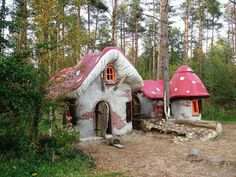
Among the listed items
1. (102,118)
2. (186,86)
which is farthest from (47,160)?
(186,86)

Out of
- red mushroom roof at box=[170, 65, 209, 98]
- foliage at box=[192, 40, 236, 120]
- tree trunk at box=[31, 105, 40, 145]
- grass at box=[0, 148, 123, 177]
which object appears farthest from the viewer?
foliage at box=[192, 40, 236, 120]

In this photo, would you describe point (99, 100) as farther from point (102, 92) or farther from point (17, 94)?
point (17, 94)

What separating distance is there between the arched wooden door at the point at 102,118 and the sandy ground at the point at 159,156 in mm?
1001

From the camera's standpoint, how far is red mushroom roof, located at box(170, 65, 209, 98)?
19.1m

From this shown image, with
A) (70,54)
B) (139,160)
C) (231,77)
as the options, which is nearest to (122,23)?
(231,77)

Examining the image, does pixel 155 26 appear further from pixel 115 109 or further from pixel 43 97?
pixel 43 97

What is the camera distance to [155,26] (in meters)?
37.3

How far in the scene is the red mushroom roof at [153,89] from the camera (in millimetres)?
18969

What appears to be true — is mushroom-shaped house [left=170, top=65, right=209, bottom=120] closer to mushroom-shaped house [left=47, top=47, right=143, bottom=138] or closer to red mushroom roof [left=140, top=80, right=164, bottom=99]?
red mushroom roof [left=140, top=80, right=164, bottom=99]

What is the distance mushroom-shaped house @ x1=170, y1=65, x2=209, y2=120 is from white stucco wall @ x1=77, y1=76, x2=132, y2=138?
13.2 feet

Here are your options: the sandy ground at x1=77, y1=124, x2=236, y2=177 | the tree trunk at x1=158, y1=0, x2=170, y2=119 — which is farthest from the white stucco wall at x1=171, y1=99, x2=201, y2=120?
the sandy ground at x1=77, y1=124, x2=236, y2=177

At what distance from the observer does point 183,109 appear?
64.2ft

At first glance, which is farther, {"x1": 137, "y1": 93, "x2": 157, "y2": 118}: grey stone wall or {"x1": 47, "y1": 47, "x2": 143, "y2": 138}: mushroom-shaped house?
{"x1": 137, "y1": 93, "x2": 157, "y2": 118}: grey stone wall

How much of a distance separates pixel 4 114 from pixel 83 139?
216 inches
